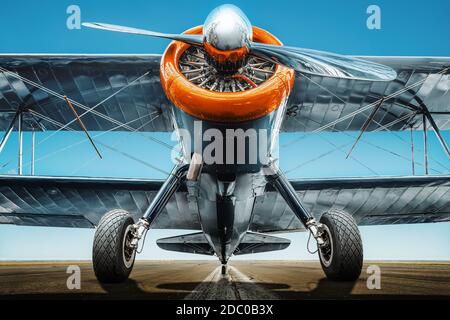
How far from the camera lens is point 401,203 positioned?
570 centimetres

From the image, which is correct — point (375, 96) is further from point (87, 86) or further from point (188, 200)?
point (87, 86)

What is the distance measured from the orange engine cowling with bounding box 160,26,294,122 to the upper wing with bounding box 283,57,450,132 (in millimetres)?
2077

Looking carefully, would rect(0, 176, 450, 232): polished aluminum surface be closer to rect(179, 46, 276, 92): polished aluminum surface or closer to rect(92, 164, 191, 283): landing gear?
rect(92, 164, 191, 283): landing gear

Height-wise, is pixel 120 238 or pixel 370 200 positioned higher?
pixel 370 200

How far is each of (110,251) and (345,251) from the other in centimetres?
176

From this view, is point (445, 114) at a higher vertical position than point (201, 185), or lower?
higher

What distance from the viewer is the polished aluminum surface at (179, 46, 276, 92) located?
107 inches

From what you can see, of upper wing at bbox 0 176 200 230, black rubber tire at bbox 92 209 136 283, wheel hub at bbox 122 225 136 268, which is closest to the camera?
black rubber tire at bbox 92 209 136 283

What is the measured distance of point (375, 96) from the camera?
5.41 meters

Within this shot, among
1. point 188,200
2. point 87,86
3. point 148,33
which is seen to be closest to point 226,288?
point 188,200

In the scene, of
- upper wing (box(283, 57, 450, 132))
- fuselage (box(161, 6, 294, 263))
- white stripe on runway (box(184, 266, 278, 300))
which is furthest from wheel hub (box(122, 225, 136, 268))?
upper wing (box(283, 57, 450, 132))
